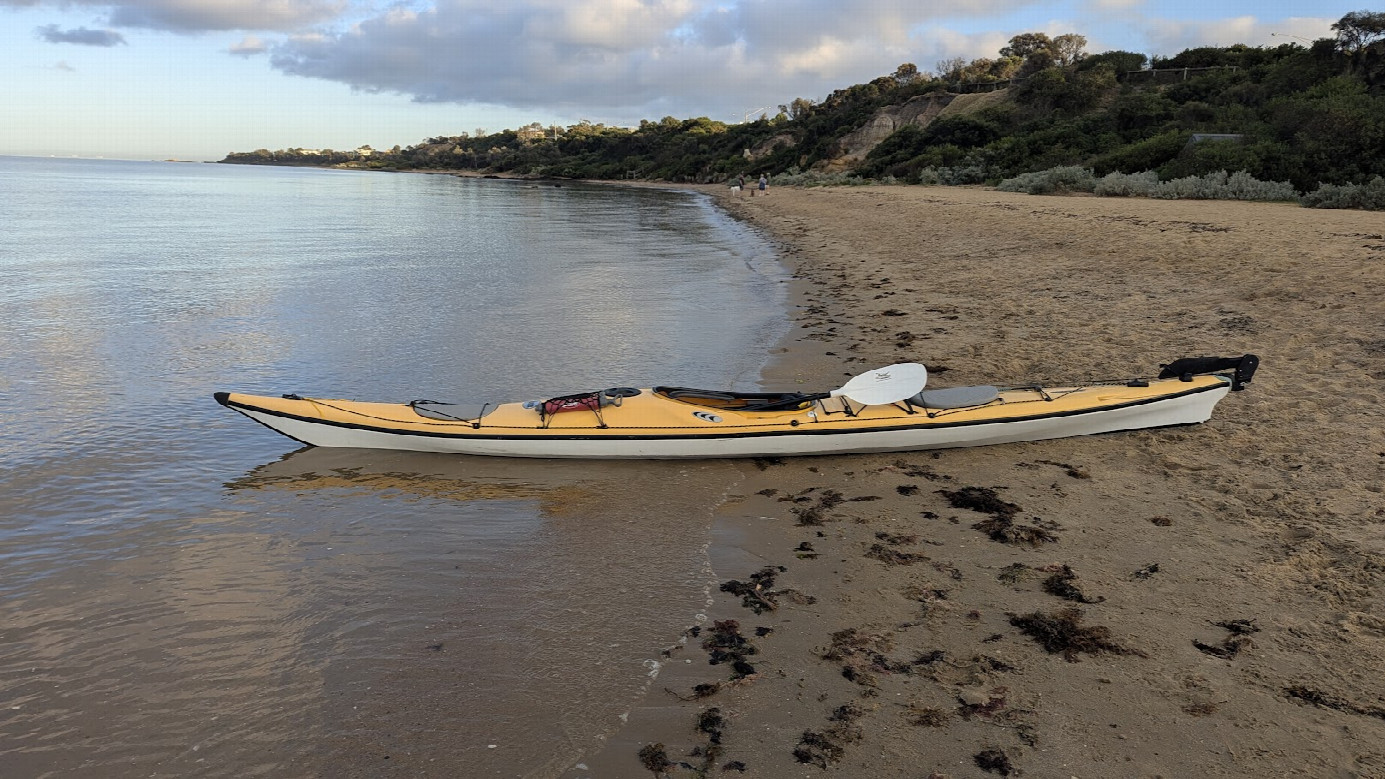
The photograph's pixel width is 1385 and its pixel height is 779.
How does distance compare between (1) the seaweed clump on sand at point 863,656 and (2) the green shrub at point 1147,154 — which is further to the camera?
(2) the green shrub at point 1147,154

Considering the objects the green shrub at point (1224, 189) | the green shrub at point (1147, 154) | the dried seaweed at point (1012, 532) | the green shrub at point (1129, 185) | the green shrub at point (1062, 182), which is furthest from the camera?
the green shrub at point (1147, 154)

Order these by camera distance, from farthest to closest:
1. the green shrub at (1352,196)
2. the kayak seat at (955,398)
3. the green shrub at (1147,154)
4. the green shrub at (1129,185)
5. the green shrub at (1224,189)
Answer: the green shrub at (1147,154), the green shrub at (1129,185), the green shrub at (1224,189), the green shrub at (1352,196), the kayak seat at (955,398)

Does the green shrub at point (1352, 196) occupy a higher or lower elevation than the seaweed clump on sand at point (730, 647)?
higher

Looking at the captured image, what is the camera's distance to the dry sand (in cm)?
277

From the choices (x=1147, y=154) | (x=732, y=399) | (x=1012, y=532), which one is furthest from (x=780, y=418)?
(x=1147, y=154)

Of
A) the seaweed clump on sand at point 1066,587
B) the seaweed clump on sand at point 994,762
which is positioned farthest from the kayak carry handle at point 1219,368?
the seaweed clump on sand at point 994,762

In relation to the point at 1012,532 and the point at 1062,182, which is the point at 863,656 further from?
the point at 1062,182

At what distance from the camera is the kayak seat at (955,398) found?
5523 mm

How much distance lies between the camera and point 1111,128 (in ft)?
91.1

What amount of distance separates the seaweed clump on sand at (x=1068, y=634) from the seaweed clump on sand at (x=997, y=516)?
2.33 ft

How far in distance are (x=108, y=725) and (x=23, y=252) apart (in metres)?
19.4

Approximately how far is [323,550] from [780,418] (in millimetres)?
2940

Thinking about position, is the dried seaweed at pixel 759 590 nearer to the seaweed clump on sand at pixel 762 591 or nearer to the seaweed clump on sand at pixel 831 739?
the seaweed clump on sand at pixel 762 591

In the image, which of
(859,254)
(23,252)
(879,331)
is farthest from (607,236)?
(879,331)
